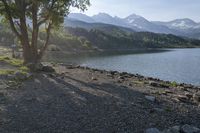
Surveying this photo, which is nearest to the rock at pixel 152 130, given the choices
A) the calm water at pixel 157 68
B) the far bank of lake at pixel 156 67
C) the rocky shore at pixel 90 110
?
the rocky shore at pixel 90 110

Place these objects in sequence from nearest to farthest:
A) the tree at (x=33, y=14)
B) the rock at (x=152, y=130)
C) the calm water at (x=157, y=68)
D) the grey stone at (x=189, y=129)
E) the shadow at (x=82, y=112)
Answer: the rock at (x=152, y=130) < the grey stone at (x=189, y=129) < the shadow at (x=82, y=112) < the tree at (x=33, y=14) < the calm water at (x=157, y=68)

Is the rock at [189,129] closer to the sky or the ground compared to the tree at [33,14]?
closer to the ground

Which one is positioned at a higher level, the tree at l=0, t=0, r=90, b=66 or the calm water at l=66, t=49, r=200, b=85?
the tree at l=0, t=0, r=90, b=66

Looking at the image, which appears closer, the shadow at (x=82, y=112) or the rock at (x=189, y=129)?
the rock at (x=189, y=129)

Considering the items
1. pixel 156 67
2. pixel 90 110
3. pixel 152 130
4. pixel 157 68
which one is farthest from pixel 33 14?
pixel 156 67

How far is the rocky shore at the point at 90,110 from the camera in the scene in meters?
15.7

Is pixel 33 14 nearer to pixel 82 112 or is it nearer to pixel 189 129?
pixel 82 112

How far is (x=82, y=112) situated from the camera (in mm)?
18359

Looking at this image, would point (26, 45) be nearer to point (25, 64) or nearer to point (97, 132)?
point (25, 64)

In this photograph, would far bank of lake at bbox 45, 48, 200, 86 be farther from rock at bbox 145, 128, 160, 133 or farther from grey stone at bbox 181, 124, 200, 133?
rock at bbox 145, 128, 160, 133

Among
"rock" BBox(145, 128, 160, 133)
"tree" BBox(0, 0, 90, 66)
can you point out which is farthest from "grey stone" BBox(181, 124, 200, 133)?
"tree" BBox(0, 0, 90, 66)

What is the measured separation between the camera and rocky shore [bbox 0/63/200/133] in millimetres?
15695

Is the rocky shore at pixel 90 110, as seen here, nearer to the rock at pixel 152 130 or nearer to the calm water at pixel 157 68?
the rock at pixel 152 130

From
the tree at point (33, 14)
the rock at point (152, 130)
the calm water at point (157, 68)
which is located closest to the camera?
the rock at point (152, 130)
